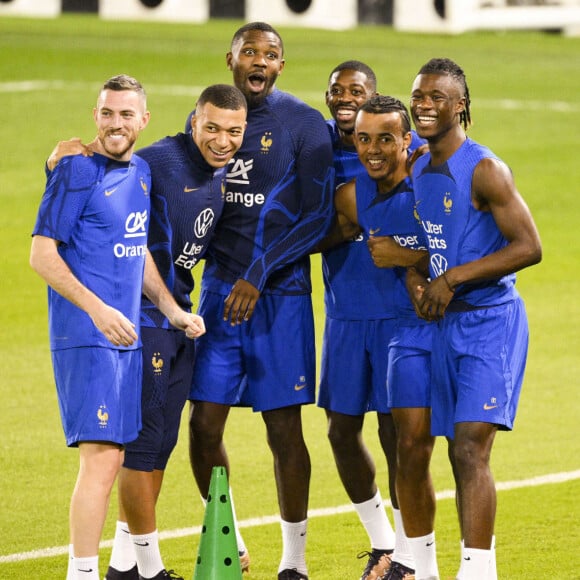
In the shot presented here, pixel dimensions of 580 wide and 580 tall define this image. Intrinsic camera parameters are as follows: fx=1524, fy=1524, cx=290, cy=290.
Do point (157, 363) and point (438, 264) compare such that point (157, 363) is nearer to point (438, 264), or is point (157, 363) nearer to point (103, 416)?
point (103, 416)

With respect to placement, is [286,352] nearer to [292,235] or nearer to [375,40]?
[292,235]

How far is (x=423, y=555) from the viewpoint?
7422 millimetres

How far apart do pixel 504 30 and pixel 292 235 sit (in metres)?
29.9

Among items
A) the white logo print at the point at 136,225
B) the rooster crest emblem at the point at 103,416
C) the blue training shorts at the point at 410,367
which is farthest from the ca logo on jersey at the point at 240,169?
the rooster crest emblem at the point at 103,416

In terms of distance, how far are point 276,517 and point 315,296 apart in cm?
684

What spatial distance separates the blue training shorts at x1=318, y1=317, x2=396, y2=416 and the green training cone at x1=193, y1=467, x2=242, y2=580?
52.1 inches

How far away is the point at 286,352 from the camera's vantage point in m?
8.06

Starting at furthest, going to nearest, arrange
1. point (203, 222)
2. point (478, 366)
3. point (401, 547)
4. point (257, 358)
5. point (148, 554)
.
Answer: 1. point (257, 358)
2. point (401, 547)
3. point (203, 222)
4. point (148, 554)
5. point (478, 366)

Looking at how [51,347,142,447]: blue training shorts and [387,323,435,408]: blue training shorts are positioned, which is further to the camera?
[387,323,435,408]: blue training shorts

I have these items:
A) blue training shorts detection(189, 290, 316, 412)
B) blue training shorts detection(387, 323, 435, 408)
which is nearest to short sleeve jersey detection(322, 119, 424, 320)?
blue training shorts detection(387, 323, 435, 408)

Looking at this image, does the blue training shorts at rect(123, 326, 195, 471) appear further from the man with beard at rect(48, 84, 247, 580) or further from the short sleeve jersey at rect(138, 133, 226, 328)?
the short sleeve jersey at rect(138, 133, 226, 328)

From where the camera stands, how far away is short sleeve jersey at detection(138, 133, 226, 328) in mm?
7621

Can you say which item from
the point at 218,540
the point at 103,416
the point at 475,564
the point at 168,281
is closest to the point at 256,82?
the point at 168,281

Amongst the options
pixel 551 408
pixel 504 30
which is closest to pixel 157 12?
pixel 504 30
